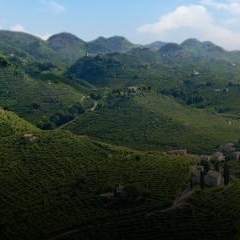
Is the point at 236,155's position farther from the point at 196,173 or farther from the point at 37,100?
the point at 37,100

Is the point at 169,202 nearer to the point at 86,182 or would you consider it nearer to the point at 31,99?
the point at 86,182

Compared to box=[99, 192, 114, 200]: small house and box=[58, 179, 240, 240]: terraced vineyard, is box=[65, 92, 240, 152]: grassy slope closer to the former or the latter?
box=[99, 192, 114, 200]: small house

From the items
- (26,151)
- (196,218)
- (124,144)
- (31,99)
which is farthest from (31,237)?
(31,99)

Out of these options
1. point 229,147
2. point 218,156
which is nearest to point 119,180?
point 218,156

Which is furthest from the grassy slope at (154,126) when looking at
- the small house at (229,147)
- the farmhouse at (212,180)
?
the farmhouse at (212,180)

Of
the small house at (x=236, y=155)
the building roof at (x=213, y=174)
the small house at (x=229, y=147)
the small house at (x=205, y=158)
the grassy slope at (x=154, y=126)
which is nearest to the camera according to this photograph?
the building roof at (x=213, y=174)

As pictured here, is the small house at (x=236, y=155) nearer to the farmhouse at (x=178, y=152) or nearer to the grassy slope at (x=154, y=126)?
the grassy slope at (x=154, y=126)
